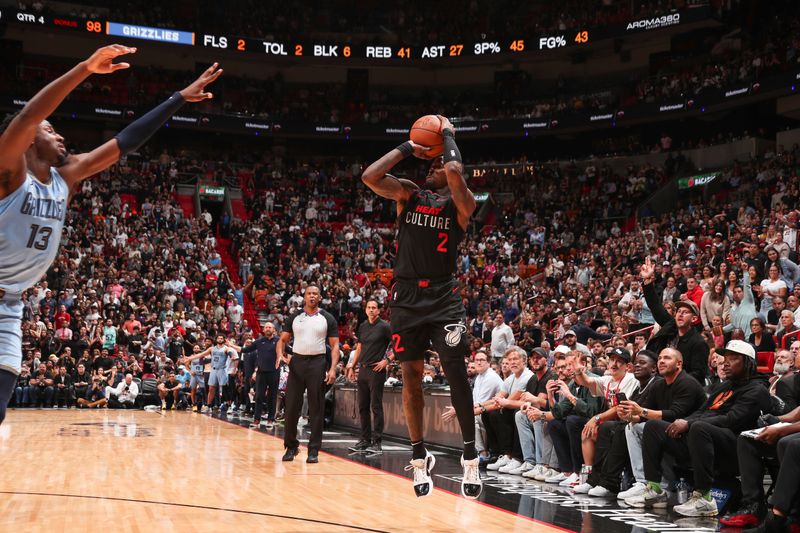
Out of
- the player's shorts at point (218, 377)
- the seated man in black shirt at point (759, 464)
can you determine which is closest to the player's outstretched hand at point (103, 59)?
the seated man in black shirt at point (759, 464)

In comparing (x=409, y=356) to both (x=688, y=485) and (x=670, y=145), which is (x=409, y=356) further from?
(x=670, y=145)

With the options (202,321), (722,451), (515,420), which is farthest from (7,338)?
(202,321)

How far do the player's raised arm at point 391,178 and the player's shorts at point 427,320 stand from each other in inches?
25.5

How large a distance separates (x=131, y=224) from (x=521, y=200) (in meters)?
14.5

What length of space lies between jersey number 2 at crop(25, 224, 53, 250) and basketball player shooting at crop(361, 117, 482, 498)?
7.49ft

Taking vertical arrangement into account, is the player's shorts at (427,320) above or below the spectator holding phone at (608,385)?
above

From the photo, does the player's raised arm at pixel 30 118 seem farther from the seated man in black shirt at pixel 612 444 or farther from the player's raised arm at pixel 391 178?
the seated man in black shirt at pixel 612 444

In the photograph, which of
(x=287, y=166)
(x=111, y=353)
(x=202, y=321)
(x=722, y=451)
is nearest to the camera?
(x=722, y=451)

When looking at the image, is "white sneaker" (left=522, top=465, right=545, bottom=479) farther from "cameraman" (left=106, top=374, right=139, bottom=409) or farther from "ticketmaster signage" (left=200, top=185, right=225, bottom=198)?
"ticketmaster signage" (left=200, top=185, right=225, bottom=198)

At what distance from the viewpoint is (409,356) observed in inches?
239

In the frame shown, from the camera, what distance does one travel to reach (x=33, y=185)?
13.7ft

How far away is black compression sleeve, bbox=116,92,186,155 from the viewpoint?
450 cm

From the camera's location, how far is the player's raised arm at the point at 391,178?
5844 mm

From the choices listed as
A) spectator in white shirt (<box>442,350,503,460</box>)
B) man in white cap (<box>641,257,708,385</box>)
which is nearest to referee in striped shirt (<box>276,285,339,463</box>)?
spectator in white shirt (<box>442,350,503,460</box>)
